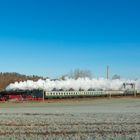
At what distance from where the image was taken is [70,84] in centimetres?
11212

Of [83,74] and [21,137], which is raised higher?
[83,74]

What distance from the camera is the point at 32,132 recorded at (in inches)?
800

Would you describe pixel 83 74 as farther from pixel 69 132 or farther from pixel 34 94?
pixel 69 132

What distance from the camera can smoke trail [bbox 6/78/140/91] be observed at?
10738cm

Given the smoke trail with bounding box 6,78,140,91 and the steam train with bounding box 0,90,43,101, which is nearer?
the steam train with bounding box 0,90,43,101

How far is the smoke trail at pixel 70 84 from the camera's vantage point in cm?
10738

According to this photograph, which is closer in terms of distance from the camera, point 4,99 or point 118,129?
point 118,129

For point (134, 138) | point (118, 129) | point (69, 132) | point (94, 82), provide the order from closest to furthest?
point (134, 138), point (69, 132), point (118, 129), point (94, 82)

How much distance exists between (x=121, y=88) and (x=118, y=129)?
3986 inches

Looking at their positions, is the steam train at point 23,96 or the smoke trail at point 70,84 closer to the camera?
the steam train at point 23,96

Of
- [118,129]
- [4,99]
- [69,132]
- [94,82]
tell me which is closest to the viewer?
[69,132]

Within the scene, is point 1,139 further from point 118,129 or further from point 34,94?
point 34,94

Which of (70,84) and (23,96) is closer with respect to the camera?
(23,96)

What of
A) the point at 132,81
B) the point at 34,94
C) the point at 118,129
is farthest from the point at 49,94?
the point at 118,129
